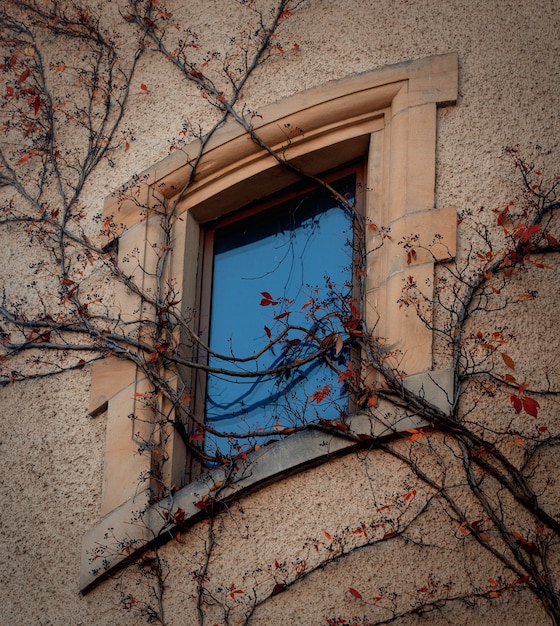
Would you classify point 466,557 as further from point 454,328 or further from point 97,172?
point 97,172

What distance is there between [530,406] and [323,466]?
0.93m

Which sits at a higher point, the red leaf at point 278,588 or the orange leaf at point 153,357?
the orange leaf at point 153,357

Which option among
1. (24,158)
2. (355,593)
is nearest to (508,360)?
(355,593)

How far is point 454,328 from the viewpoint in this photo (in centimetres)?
516

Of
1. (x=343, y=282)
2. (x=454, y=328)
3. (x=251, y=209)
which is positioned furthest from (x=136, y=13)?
(x=454, y=328)

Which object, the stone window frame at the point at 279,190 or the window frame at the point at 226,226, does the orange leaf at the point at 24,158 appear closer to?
the stone window frame at the point at 279,190

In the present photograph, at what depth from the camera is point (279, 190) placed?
608cm

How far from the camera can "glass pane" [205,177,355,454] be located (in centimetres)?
554

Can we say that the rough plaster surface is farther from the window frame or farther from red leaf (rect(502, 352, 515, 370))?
the window frame

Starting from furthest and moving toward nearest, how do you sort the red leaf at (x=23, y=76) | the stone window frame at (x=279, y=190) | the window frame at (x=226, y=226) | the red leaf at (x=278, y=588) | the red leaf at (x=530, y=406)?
the red leaf at (x=23, y=76) < the window frame at (x=226, y=226) < the stone window frame at (x=279, y=190) < the red leaf at (x=278, y=588) < the red leaf at (x=530, y=406)

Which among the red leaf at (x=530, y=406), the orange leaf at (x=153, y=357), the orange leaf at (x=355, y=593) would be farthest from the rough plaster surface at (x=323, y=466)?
the orange leaf at (x=153, y=357)

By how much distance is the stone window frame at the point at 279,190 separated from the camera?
5.20 meters

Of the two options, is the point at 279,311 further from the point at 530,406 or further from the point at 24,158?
the point at 24,158

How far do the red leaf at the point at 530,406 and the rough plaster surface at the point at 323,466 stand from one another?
0.16 metres
